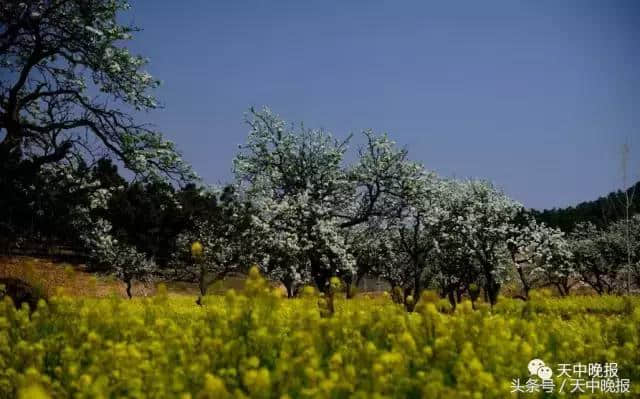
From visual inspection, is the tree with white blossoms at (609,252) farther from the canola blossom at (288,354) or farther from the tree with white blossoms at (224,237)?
the canola blossom at (288,354)

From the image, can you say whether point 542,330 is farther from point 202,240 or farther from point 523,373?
point 202,240

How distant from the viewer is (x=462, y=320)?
7.76 metres

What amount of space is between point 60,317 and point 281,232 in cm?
1951

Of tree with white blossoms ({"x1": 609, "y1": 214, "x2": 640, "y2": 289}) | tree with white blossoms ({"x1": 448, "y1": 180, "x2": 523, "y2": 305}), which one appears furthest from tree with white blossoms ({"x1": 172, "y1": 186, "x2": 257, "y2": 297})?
tree with white blossoms ({"x1": 609, "y1": 214, "x2": 640, "y2": 289})

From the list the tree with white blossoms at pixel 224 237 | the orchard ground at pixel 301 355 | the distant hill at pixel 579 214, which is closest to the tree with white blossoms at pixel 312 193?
the tree with white blossoms at pixel 224 237

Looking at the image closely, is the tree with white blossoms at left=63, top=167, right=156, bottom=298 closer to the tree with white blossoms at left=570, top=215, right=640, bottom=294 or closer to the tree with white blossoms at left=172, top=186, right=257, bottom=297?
the tree with white blossoms at left=172, top=186, right=257, bottom=297

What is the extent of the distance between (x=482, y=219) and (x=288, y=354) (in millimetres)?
34659

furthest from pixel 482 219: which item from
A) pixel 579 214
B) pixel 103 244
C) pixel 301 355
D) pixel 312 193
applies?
pixel 579 214

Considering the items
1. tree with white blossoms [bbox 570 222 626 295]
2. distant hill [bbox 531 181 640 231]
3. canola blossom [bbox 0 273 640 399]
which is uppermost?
distant hill [bbox 531 181 640 231]

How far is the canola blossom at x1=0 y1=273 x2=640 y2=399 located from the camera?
5.35 m

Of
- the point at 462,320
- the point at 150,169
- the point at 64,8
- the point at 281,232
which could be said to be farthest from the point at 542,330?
the point at 281,232

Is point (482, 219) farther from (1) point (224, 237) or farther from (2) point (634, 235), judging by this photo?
(2) point (634, 235)

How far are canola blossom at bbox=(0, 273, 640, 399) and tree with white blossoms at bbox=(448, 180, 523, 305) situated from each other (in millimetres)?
27897

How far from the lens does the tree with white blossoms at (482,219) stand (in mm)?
37562
